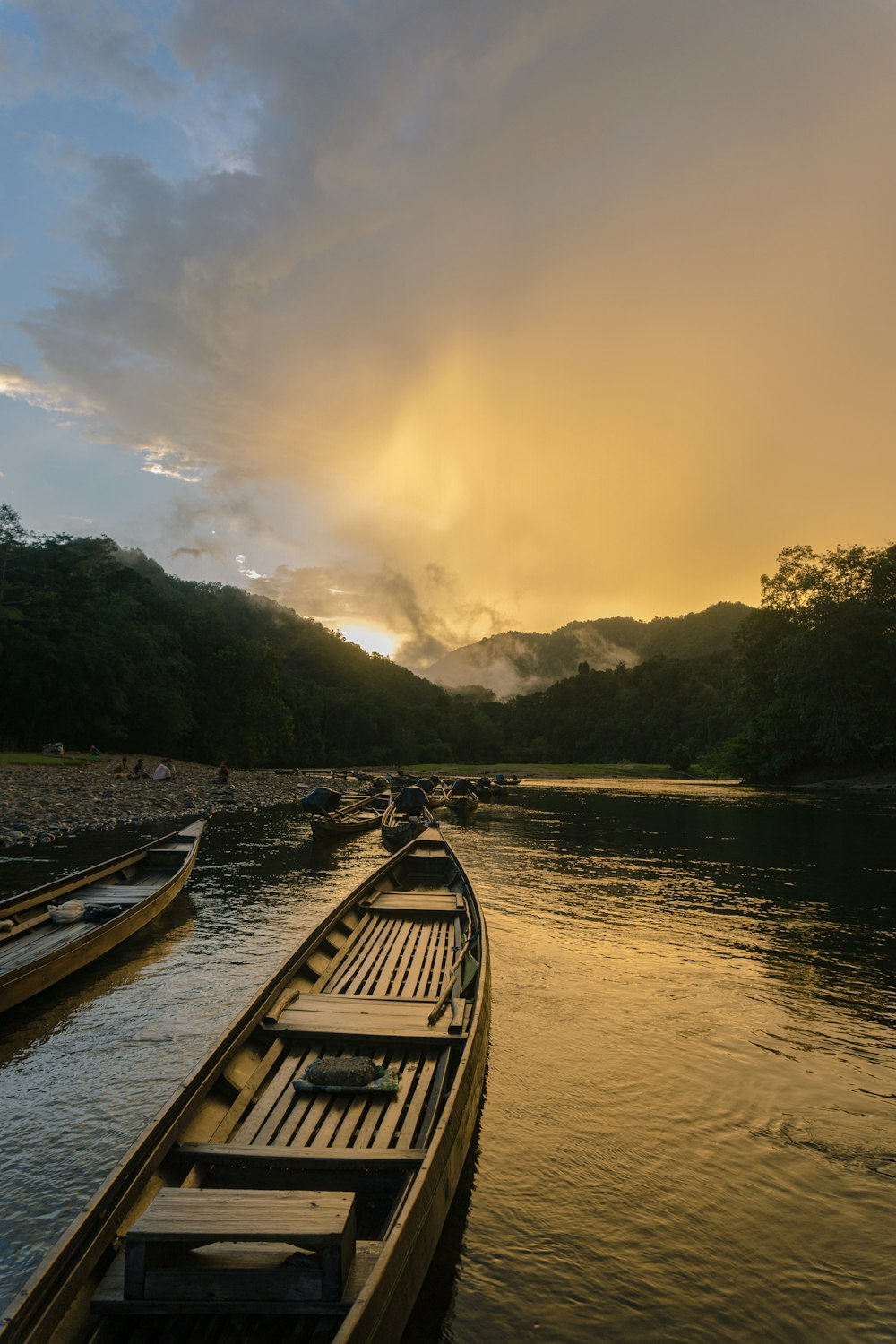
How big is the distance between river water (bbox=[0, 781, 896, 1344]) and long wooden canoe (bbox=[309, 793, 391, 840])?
944cm

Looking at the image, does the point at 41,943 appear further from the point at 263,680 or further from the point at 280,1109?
the point at 263,680

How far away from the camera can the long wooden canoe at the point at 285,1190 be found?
4363 millimetres

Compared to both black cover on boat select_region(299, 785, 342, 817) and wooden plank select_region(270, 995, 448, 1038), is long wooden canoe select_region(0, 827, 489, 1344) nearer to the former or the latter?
wooden plank select_region(270, 995, 448, 1038)

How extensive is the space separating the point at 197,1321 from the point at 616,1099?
5.97 meters

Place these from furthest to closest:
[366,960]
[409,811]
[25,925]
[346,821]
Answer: [409,811], [346,821], [25,925], [366,960]

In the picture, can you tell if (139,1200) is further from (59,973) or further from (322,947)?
(59,973)

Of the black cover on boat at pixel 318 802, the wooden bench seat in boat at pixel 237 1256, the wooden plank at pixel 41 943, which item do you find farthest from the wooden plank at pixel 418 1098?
the black cover on boat at pixel 318 802

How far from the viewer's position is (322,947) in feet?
40.7

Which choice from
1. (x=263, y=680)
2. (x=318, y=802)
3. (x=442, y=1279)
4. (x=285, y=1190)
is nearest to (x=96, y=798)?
(x=318, y=802)

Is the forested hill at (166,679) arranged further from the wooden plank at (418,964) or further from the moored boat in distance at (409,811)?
the wooden plank at (418,964)

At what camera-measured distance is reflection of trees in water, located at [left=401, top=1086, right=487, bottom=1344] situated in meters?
5.45

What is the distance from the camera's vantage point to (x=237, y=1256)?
14.9 feet

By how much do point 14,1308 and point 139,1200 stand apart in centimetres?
136

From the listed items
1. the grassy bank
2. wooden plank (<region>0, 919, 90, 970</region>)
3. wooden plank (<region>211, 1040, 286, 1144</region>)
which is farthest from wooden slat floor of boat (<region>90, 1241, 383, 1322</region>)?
the grassy bank
